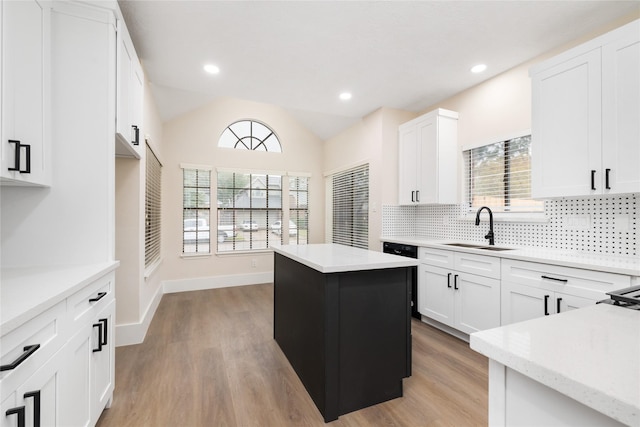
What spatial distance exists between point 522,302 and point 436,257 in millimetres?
936

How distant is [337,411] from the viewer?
177 cm

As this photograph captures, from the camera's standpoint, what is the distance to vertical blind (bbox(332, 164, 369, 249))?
4.52 meters

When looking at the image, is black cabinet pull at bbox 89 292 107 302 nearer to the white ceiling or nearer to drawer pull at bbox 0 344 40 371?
drawer pull at bbox 0 344 40 371

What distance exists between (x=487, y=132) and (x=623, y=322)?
2948 millimetres

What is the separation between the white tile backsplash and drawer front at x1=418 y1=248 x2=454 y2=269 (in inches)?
24.4

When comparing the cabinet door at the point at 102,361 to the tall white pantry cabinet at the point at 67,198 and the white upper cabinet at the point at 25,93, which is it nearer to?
the tall white pantry cabinet at the point at 67,198

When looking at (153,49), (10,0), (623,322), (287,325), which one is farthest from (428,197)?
(10,0)

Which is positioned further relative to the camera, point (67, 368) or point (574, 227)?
point (574, 227)

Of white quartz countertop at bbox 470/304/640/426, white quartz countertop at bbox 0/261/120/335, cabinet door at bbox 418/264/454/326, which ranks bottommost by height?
cabinet door at bbox 418/264/454/326

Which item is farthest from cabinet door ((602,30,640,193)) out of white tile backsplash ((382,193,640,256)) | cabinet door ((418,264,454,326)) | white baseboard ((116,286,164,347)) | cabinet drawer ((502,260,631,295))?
white baseboard ((116,286,164,347))

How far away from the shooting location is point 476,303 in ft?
8.77

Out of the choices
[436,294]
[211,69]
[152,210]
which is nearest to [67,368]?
[152,210]

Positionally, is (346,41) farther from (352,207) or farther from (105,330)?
(105,330)

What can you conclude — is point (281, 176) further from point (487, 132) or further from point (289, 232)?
point (487, 132)
